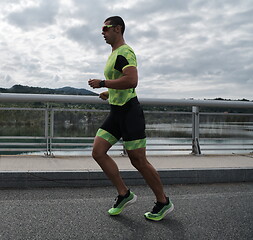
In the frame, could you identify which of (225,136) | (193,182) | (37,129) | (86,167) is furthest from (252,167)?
(37,129)

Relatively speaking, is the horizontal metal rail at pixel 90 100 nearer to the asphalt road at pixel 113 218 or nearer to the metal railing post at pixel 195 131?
the metal railing post at pixel 195 131

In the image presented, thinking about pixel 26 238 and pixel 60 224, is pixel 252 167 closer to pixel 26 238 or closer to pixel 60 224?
pixel 60 224

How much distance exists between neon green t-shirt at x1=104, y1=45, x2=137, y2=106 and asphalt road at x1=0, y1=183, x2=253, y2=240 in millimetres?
1141

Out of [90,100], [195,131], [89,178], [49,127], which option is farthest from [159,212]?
[195,131]

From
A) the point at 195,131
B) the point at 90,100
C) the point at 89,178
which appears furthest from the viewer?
the point at 195,131

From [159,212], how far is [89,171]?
1.71m

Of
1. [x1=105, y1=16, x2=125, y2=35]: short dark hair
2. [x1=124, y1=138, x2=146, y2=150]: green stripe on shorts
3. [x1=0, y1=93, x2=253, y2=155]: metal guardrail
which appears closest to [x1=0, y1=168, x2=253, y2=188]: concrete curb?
[x1=124, y1=138, x2=146, y2=150]: green stripe on shorts

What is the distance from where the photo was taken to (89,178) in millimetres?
4777

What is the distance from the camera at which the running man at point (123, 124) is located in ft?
10.6

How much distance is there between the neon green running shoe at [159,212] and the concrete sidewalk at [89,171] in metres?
1.53

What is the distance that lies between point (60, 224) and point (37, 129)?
12.4 feet

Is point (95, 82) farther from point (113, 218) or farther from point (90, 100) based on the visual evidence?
point (90, 100)

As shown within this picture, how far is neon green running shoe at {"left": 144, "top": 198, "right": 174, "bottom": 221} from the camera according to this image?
329 cm

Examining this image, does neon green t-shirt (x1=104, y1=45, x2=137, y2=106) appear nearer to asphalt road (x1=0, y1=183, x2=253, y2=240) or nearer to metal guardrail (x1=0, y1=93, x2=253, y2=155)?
asphalt road (x1=0, y1=183, x2=253, y2=240)
